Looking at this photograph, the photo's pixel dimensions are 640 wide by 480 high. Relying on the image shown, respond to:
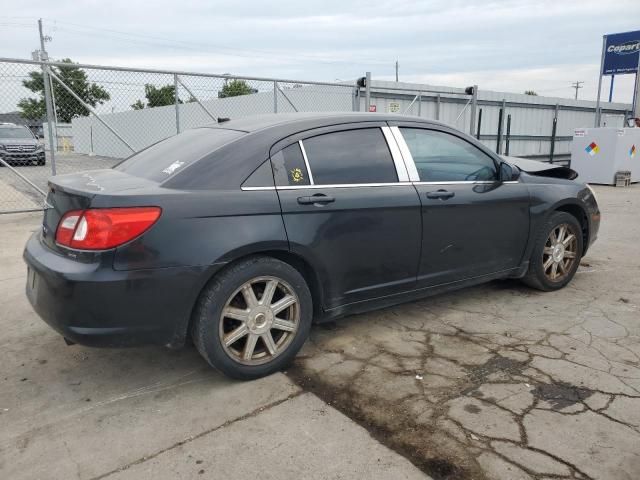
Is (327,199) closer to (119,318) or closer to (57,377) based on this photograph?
(119,318)

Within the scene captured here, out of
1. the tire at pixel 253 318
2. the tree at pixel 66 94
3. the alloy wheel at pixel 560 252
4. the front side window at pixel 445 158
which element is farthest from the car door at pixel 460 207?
the tree at pixel 66 94

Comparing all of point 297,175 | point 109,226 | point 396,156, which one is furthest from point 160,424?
point 396,156

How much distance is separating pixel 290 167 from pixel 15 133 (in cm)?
1708

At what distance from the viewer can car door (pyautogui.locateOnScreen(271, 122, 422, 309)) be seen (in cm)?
317

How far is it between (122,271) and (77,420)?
86 cm

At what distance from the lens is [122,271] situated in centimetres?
264

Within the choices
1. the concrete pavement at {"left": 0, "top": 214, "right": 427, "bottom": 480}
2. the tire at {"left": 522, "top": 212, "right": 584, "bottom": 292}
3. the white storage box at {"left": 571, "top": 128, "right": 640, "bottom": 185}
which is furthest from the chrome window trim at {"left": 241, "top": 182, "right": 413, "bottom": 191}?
the white storage box at {"left": 571, "top": 128, "right": 640, "bottom": 185}

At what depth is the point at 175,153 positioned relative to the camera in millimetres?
3357

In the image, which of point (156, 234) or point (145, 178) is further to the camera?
point (145, 178)

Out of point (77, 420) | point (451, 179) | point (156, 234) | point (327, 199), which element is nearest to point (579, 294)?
point (451, 179)

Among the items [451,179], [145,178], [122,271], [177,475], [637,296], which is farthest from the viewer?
[637,296]

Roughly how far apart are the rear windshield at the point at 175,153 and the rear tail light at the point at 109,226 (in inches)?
13.9

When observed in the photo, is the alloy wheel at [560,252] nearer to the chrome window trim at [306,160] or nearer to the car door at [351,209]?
the car door at [351,209]

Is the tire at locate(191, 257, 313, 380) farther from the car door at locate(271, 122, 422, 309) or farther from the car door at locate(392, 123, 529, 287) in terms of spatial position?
the car door at locate(392, 123, 529, 287)
